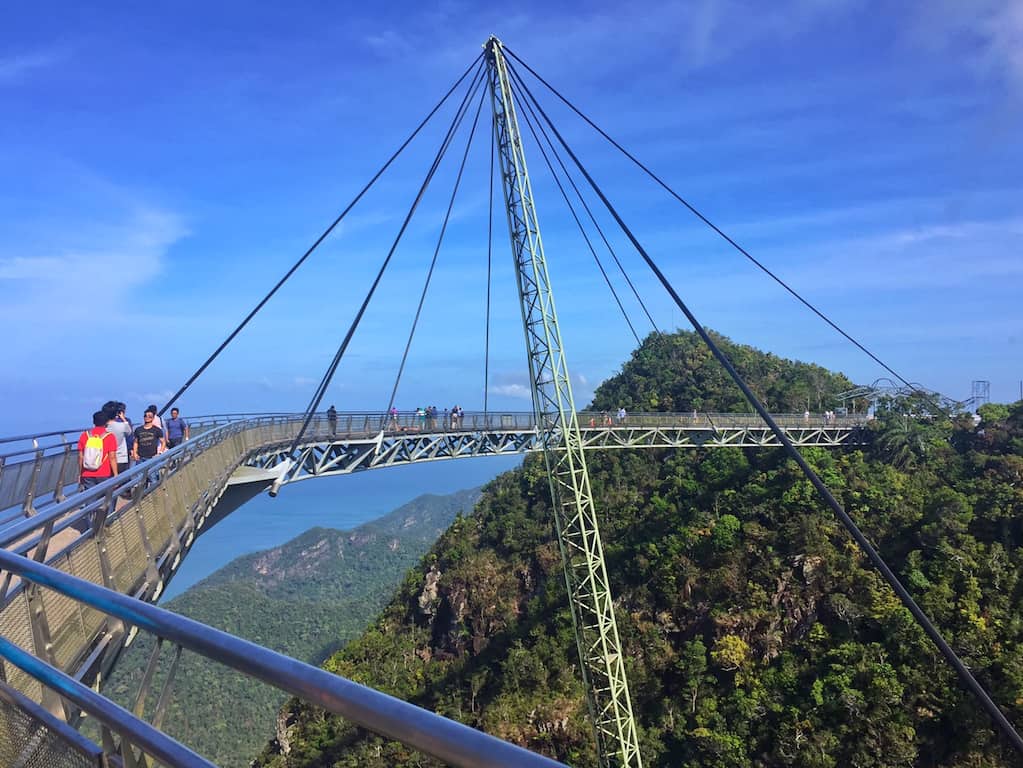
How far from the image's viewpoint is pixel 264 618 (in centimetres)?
8244

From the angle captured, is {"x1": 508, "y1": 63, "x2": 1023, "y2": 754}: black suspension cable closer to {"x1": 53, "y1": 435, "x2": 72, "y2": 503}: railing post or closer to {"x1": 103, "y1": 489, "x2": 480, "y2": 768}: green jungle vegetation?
{"x1": 103, "y1": 489, "x2": 480, "y2": 768}: green jungle vegetation

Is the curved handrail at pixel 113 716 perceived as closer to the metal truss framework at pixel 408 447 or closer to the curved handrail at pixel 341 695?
the curved handrail at pixel 341 695

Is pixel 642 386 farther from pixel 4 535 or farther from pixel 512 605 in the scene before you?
pixel 4 535

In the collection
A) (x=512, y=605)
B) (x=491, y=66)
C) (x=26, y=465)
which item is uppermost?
(x=491, y=66)

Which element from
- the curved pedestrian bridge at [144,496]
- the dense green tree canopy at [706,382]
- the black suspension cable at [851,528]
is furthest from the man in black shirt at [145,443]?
the dense green tree canopy at [706,382]

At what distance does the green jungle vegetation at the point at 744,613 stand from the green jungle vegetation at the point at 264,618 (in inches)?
404

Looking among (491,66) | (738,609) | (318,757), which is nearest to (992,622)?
(738,609)

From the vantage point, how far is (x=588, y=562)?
21.7 meters

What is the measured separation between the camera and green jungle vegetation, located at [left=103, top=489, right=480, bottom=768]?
4056cm

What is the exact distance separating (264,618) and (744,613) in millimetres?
67131

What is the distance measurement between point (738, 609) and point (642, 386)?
85.2ft

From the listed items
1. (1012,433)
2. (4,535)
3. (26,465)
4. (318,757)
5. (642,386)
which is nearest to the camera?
(4,535)

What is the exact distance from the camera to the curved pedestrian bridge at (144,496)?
3.81 meters

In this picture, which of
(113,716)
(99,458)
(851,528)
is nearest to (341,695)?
(113,716)
